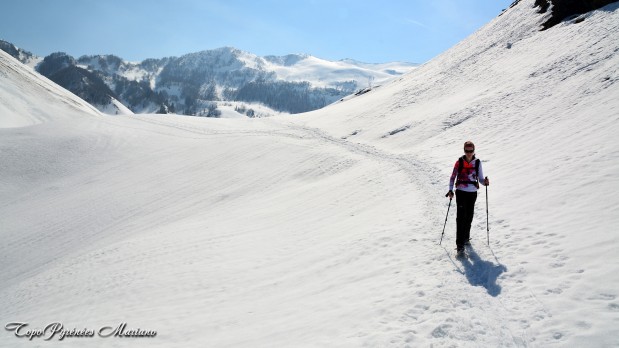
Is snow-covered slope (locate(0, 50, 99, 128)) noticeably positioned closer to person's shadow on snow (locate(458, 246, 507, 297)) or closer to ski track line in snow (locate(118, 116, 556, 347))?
ski track line in snow (locate(118, 116, 556, 347))

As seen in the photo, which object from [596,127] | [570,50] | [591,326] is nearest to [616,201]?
[591,326]

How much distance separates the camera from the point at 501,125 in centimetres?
2308

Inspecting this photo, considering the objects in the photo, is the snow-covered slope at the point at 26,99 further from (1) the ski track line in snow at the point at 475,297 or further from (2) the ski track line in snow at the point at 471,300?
(2) the ski track line in snow at the point at 471,300

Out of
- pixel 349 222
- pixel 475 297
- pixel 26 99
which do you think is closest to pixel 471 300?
pixel 475 297

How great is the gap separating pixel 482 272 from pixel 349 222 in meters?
7.02

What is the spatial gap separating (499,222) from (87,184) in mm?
33144

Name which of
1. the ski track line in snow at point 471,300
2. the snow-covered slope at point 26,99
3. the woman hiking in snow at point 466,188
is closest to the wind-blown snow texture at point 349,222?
the ski track line in snow at point 471,300

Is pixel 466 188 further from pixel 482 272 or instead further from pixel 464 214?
pixel 482 272

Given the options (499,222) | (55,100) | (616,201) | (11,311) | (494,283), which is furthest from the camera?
(55,100)

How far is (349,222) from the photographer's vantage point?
1530 cm

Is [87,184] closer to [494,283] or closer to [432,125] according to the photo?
[432,125]

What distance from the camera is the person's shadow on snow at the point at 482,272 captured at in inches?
319

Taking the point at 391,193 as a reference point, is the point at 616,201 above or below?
above

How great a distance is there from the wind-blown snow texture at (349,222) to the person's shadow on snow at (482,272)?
0.16 feet
